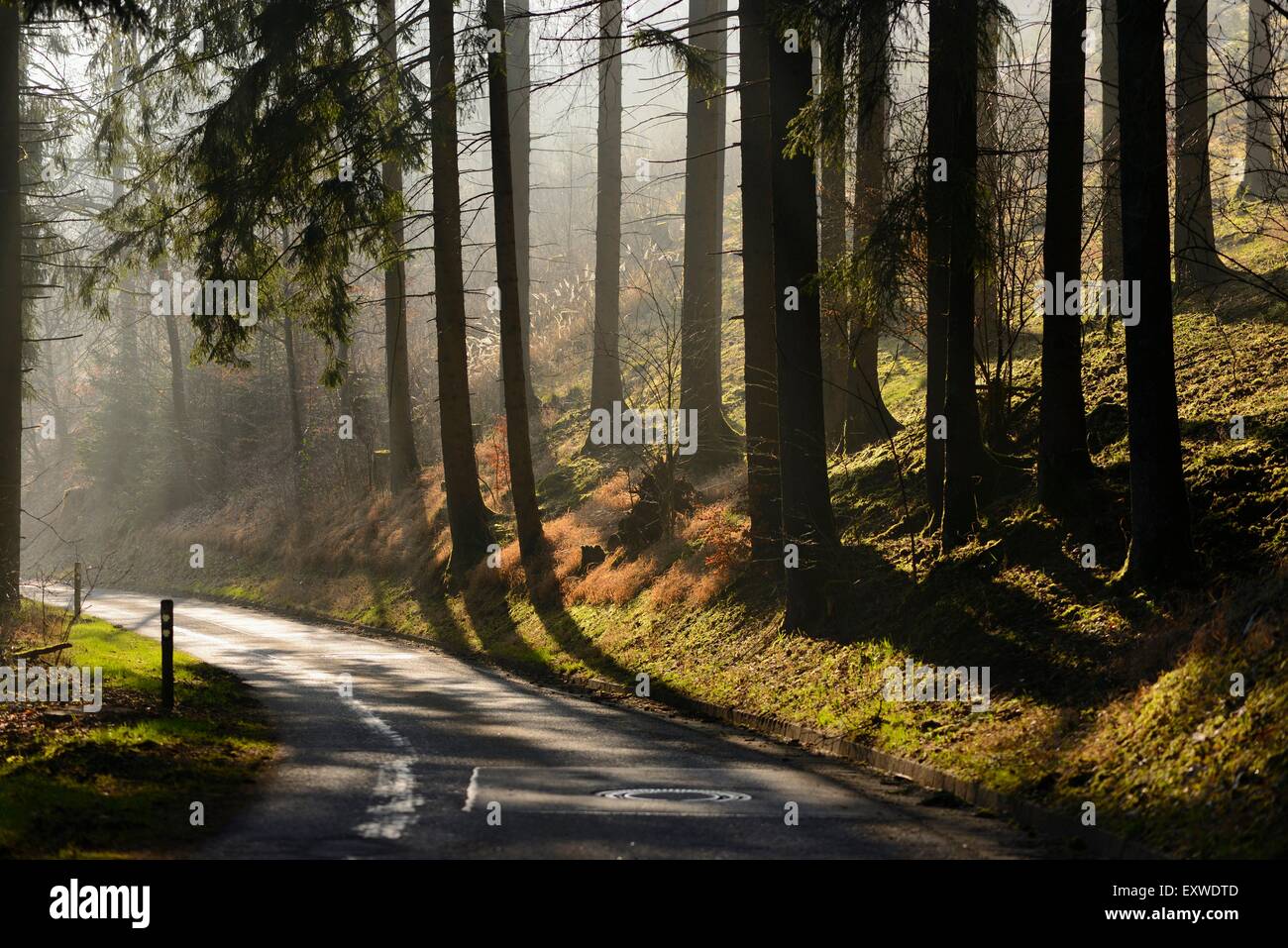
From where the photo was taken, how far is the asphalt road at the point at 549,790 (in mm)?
7832

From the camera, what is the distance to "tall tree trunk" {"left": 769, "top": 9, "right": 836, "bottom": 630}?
1514cm

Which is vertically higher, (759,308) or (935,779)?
(759,308)

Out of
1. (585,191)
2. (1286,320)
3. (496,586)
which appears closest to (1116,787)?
(1286,320)

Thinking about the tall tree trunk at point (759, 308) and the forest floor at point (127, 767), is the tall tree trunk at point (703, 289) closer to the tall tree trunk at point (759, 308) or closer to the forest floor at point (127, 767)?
the tall tree trunk at point (759, 308)

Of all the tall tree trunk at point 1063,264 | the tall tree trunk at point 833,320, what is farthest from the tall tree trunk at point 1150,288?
the tall tree trunk at point 833,320

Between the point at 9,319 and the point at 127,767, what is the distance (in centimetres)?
1242

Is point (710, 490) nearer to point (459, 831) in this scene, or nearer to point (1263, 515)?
point (1263, 515)

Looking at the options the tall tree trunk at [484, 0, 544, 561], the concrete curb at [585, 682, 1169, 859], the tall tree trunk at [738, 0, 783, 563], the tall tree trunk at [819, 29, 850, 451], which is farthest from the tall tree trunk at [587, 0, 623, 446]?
the concrete curb at [585, 682, 1169, 859]

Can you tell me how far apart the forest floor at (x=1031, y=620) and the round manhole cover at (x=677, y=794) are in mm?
1983

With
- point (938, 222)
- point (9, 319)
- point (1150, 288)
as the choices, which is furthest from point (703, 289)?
point (1150, 288)

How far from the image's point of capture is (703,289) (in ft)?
81.4

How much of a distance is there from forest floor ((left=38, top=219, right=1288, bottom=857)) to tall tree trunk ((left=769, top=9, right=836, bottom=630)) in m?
0.49

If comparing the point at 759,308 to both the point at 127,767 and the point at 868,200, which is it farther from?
the point at 127,767
